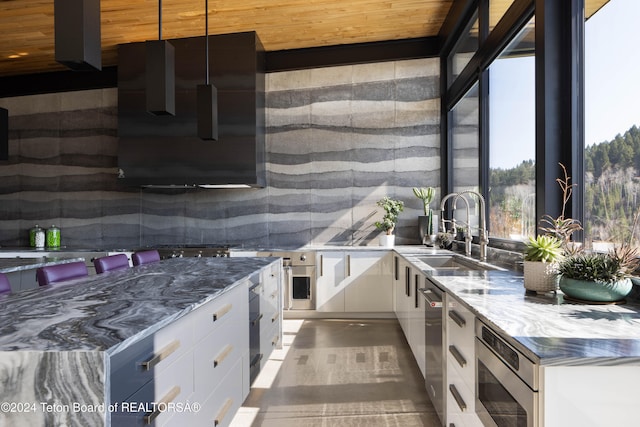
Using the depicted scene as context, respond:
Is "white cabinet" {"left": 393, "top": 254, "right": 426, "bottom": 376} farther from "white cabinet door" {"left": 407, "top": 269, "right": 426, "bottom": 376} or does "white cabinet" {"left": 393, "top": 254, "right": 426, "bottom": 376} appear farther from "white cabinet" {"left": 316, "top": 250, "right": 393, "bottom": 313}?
"white cabinet" {"left": 316, "top": 250, "right": 393, "bottom": 313}

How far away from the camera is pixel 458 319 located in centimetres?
176

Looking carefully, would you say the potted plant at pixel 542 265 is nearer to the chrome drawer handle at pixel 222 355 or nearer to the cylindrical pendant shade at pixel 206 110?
the chrome drawer handle at pixel 222 355

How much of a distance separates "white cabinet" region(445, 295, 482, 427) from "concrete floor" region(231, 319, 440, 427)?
556mm

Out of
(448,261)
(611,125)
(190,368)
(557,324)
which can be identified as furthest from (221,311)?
(448,261)

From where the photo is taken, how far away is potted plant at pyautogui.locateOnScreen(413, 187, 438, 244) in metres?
4.66

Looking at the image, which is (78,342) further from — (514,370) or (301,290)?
(301,290)

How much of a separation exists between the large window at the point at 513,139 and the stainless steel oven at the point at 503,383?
143 cm

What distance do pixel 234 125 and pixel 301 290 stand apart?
1935mm

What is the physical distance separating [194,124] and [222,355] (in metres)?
3.23

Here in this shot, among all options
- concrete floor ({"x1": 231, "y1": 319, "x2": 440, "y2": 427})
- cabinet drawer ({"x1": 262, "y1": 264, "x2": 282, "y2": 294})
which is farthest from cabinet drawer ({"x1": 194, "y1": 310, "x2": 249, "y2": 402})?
cabinet drawer ({"x1": 262, "y1": 264, "x2": 282, "y2": 294})

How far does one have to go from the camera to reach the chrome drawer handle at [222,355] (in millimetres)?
1893

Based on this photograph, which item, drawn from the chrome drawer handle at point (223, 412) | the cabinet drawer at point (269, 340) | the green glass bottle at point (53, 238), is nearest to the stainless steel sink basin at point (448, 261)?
the cabinet drawer at point (269, 340)

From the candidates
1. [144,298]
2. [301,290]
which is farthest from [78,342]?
[301,290]

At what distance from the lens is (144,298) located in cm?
164
